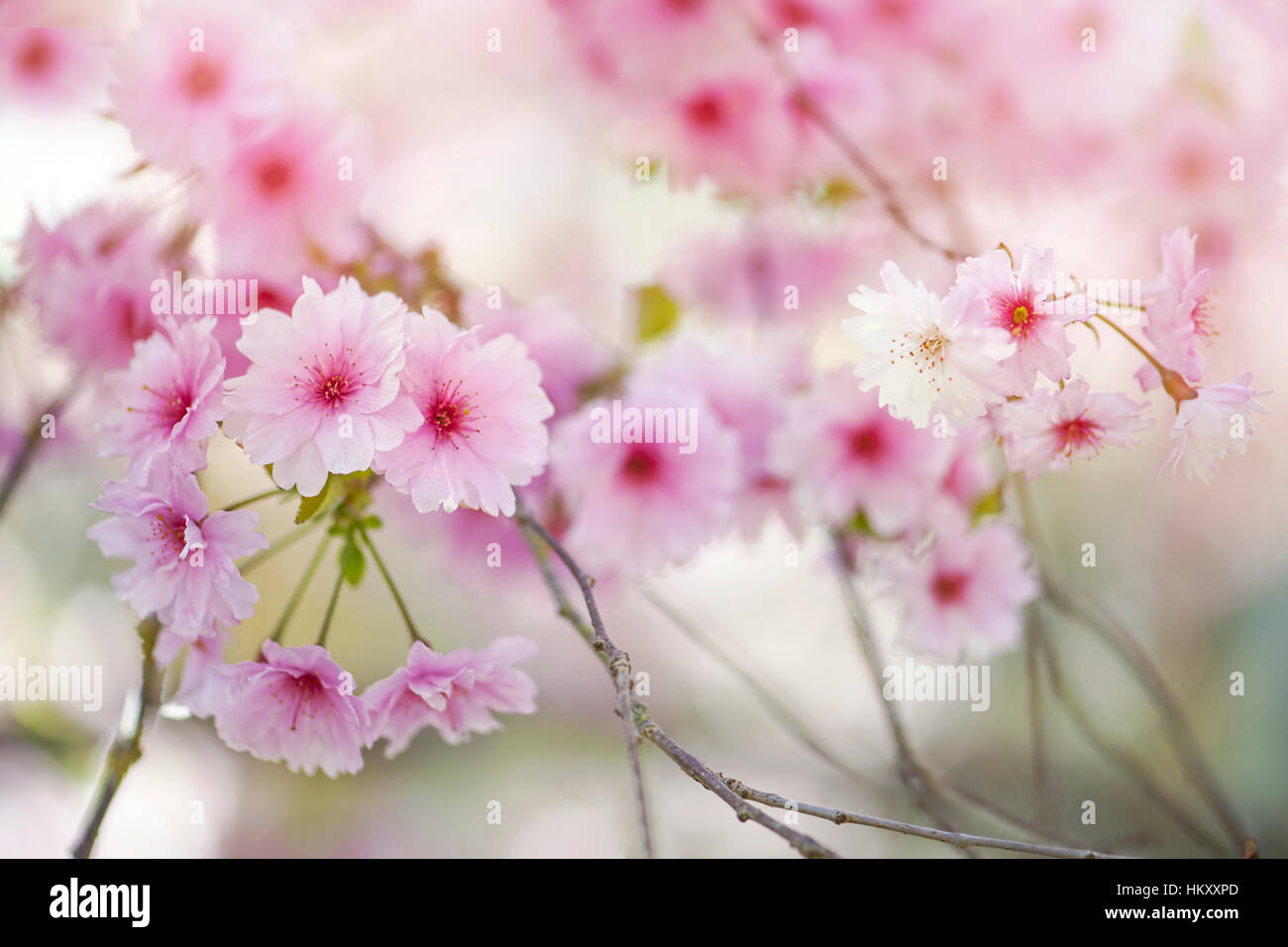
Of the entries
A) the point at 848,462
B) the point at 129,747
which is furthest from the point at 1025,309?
the point at 129,747

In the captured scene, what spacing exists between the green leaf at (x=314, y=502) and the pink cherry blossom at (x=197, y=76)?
338 mm

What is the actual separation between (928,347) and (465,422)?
0.93 feet

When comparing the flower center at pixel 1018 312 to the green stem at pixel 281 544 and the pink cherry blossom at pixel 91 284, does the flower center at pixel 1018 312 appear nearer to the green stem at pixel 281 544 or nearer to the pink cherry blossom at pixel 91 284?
the green stem at pixel 281 544

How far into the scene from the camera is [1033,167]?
1.27 metres

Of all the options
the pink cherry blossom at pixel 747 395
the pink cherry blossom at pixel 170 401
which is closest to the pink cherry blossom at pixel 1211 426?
the pink cherry blossom at pixel 747 395

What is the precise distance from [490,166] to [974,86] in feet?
3.37

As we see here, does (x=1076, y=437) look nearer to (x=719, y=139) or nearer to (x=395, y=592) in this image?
(x=395, y=592)

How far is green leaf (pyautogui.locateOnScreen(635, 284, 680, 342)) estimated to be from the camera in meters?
0.93

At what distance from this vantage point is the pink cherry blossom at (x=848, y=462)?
803 mm

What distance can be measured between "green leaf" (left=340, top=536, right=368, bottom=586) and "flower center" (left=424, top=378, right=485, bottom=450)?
0.12m

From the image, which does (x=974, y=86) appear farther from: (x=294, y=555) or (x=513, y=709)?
(x=294, y=555)

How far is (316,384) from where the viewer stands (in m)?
0.54

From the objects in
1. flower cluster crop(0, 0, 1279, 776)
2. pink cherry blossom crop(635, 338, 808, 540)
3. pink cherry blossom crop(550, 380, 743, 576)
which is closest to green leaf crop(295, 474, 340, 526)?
flower cluster crop(0, 0, 1279, 776)
